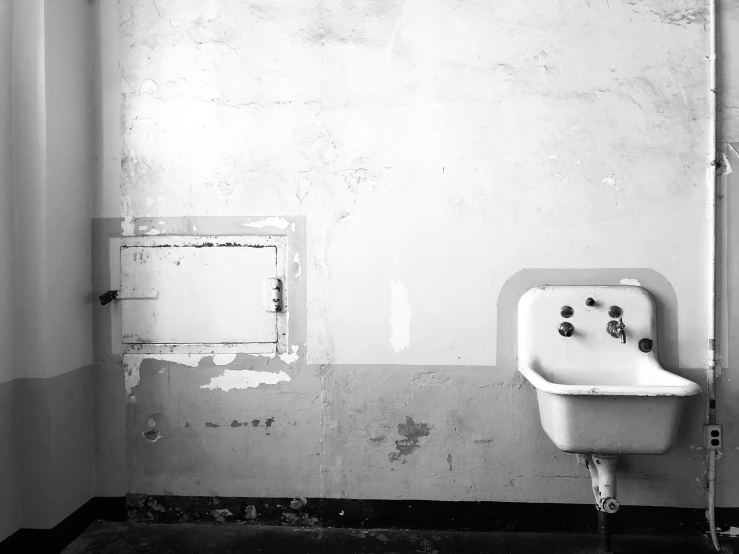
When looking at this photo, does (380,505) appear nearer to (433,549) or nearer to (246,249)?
(433,549)

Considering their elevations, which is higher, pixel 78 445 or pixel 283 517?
pixel 78 445

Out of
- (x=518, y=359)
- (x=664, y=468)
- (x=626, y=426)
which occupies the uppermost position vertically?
(x=518, y=359)

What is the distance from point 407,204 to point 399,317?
484 mm

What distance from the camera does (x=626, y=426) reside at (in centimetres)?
160

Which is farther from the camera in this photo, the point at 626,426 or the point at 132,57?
the point at 132,57

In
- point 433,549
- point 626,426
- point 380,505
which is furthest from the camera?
point 380,505

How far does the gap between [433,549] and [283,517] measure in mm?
653

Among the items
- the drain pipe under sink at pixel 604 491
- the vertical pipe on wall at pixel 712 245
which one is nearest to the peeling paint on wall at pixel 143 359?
the drain pipe under sink at pixel 604 491

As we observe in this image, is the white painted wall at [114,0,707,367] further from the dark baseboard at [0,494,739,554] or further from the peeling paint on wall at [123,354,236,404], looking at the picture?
the dark baseboard at [0,494,739,554]

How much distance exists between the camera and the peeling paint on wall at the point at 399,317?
1981 millimetres

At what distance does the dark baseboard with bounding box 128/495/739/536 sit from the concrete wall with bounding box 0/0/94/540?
0.41 m

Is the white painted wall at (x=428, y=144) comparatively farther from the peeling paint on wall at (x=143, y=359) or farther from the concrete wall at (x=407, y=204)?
the peeling paint on wall at (x=143, y=359)

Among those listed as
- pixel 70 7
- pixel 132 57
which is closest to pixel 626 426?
pixel 132 57

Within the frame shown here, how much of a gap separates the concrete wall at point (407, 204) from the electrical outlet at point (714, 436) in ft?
0.18
